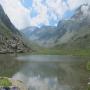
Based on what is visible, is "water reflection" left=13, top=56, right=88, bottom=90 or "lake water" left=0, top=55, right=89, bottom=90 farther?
"water reflection" left=13, top=56, right=88, bottom=90

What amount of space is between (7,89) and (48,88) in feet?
65.8

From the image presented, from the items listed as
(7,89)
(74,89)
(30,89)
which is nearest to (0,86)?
(7,89)

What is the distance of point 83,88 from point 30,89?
11125 millimetres

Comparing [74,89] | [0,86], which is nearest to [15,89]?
[0,86]

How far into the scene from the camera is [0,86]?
135 feet

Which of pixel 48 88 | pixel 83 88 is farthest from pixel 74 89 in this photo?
pixel 48 88

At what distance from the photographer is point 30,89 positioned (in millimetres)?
56750

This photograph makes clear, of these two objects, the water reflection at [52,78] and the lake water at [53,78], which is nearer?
the lake water at [53,78]

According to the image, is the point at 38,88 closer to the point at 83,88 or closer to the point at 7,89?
the point at 83,88

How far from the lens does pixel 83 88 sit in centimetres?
5734

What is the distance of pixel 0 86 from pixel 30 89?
16.2m

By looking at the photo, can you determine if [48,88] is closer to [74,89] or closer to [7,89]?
[74,89]

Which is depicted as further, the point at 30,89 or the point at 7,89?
the point at 30,89

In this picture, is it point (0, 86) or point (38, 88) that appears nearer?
point (0, 86)
